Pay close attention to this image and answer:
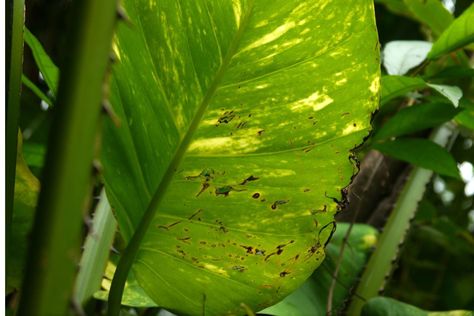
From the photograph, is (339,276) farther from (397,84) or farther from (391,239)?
(397,84)

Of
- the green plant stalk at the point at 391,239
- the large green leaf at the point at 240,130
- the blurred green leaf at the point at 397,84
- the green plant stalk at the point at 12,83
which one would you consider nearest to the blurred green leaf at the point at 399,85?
the blurred green leaf at the point at 397,84

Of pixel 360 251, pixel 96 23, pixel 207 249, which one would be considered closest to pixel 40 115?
pixel 360 251

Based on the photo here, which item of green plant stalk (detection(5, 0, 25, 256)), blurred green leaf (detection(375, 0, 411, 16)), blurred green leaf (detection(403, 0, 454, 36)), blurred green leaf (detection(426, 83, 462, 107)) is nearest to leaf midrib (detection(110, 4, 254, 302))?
green plant stalk (detection(5, 0, 25, 256))

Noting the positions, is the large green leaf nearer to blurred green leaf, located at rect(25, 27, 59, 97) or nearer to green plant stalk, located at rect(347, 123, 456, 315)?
blurred green leaf, located at rect(25, 27, 59, 97)

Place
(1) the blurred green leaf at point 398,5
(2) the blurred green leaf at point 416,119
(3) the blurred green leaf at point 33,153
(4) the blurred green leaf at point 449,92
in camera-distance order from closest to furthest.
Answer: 1. (4) the blurred green leaf at point 449,92
2. (2) the blurred green leaf at point 416,119
3. (3) the blurred green leaf at point 33,153
4. (1) the blurred green leaf at point 398,5

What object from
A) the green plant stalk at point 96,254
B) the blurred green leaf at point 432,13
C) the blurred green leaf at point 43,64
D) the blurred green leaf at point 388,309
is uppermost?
the blurred green leaf at point 43,64

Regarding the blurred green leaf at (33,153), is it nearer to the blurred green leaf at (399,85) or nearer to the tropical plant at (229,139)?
the tropical plant at (229,139)
